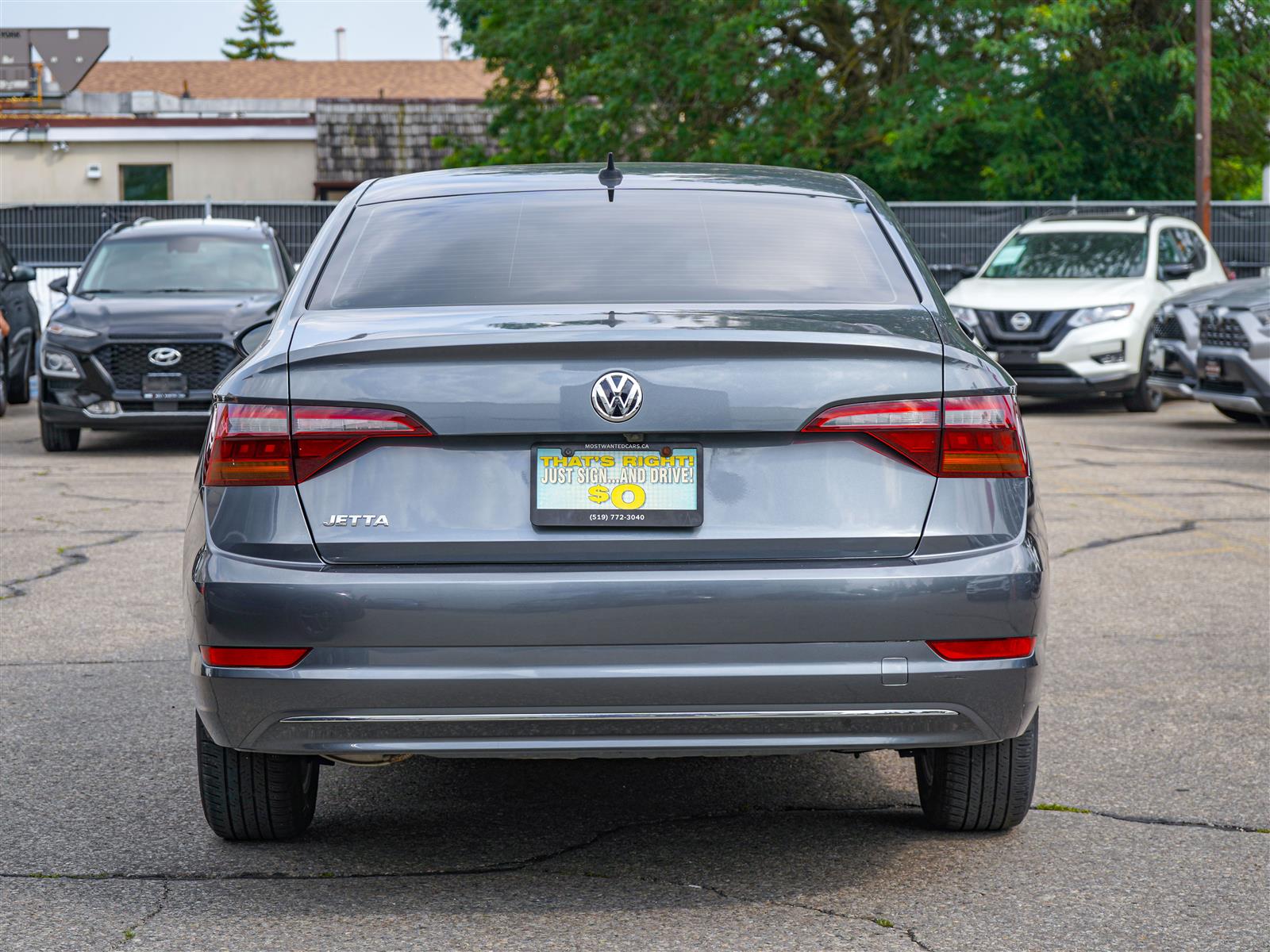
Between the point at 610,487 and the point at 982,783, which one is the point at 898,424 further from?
the point at 982,783

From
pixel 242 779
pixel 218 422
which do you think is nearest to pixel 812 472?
pixel 218 422

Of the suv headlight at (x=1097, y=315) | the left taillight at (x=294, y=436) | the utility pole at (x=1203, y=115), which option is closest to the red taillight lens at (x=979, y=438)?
the left taillight at (x=294, y=436)

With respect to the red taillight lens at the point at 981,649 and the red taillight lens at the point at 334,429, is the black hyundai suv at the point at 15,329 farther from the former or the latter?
the red taillight lens at the point at 981,649

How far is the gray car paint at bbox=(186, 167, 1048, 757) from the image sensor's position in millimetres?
3482

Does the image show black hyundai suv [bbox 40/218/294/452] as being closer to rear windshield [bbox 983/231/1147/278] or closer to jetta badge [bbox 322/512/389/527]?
rear windshield [bbox 983/231/1147/278]

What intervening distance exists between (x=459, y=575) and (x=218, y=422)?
64 centimetres

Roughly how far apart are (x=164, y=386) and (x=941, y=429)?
10.1m

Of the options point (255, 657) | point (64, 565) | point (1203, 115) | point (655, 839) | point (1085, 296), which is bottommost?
point (64, 565)

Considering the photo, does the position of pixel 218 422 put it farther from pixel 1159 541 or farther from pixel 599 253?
pixel 1159 541

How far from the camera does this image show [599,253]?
4246mm

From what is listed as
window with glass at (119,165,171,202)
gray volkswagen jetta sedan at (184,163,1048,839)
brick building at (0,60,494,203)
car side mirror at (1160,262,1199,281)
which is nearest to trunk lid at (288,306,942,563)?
gray volkswagen jetta sedan at (184,163,1048,839)

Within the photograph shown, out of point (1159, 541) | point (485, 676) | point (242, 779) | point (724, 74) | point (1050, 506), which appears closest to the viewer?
point (485, 676)

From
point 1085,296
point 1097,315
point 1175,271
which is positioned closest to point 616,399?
point 1097,315

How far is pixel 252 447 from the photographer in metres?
3.61
